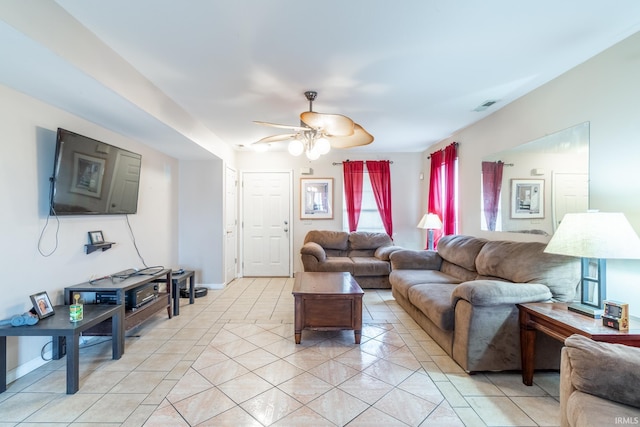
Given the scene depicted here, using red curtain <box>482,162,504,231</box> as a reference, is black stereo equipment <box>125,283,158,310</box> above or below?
below

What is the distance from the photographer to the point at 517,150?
9.42 feet

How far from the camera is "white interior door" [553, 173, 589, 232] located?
7.14 feet

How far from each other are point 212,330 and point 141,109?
2197mm

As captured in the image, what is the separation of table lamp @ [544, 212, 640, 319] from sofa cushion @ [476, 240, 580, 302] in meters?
0.31

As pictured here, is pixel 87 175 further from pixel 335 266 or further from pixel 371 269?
pixel 371 269

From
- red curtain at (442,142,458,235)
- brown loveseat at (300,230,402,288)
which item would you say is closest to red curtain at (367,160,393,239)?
brown loveseat at (300,230,402,288)

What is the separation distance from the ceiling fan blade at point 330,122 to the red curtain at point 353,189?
2774 millimetres

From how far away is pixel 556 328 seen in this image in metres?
1.75

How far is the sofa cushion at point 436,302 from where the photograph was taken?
7.61ft

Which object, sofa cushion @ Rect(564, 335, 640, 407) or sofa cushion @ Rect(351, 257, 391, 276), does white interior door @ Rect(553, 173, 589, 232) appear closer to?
sofa cushion @ Rect(564, 335, 640, 407)

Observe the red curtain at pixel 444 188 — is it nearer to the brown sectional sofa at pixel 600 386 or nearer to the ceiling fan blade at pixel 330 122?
the ceiling fan blade at pixel 330 122

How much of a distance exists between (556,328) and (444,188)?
2.99 m

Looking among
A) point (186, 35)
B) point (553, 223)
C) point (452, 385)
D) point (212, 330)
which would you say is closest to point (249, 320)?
point (212, 330)

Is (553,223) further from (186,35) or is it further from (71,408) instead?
(71,408)
